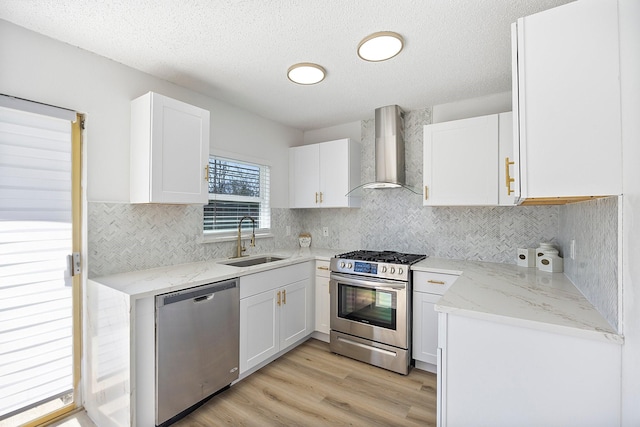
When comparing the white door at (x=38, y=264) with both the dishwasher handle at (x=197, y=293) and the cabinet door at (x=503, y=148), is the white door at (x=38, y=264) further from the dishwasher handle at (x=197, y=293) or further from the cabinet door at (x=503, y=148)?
the cabinet door at (x=503, y=148)

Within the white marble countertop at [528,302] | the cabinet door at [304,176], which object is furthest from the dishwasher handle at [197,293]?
the cabinet door at [304,176]

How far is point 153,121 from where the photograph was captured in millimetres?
2105

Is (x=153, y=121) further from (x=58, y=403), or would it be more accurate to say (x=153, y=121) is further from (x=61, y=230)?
(x=58, y=403)

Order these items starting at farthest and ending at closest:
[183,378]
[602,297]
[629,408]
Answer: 1. [183,378]
2. [602,297]
3. [629,408]

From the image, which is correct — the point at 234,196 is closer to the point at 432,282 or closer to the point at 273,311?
the point at 273,311

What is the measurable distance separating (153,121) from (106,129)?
358 millimetres

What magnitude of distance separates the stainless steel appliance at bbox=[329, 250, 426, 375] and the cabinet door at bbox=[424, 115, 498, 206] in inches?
28.7

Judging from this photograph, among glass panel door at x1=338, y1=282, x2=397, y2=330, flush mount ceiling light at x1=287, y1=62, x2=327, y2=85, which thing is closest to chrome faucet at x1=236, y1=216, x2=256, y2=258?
glass panel door at x1=338, y1=282, x2=397, y2=330

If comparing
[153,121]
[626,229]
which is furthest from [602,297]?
[153,121]

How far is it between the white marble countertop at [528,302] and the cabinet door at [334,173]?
160 cm

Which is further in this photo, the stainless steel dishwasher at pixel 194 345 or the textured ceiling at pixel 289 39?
the stainless steel dishwasher at pixel 194 345

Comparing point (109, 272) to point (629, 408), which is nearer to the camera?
point (629, 408)

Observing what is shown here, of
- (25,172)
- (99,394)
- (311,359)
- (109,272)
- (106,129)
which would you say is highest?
(106,129)

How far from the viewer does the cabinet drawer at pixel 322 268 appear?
3152 mm
